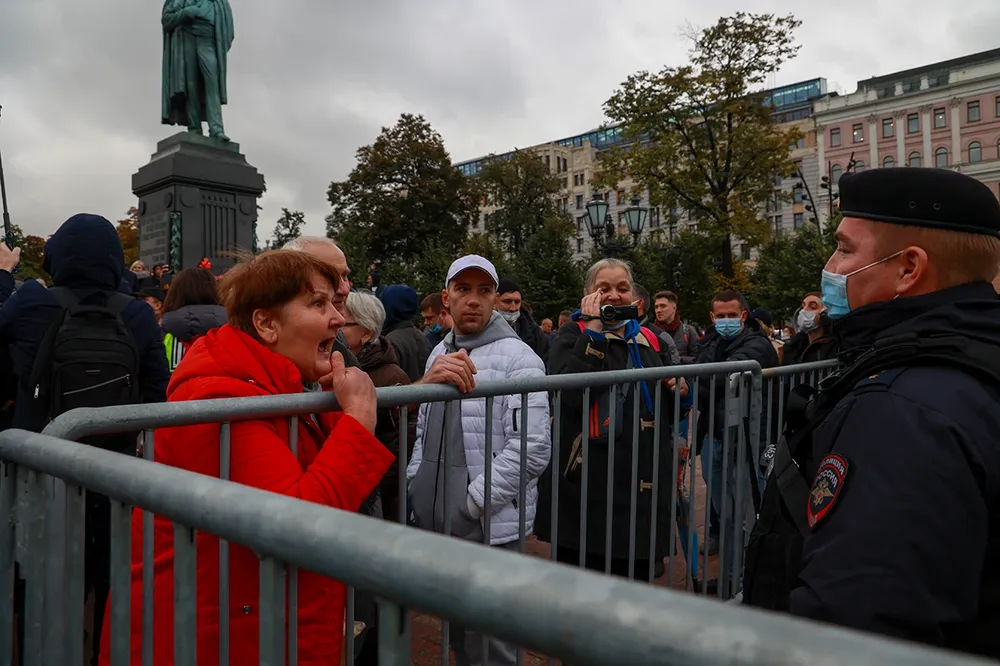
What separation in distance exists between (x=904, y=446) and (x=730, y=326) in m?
4.39

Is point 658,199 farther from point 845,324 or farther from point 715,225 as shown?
point 845,324

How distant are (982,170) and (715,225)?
46118 mm

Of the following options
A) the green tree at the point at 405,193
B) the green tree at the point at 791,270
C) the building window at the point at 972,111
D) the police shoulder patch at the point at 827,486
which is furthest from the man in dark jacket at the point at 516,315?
the building window at the point at 972,111

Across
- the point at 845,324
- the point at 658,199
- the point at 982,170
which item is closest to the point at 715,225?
the point at 658,199

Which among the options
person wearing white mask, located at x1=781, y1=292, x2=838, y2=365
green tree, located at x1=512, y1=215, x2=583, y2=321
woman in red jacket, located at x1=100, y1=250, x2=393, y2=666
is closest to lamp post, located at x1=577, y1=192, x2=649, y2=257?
person wearing white mask, located at x1=781, y1=292, x2=838, y2=365

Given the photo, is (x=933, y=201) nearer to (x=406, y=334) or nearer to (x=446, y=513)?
(x=446, y=513)

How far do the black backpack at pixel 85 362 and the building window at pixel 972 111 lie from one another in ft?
239

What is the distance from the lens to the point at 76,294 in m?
3.47

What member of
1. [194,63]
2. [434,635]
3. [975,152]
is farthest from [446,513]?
[975,152]

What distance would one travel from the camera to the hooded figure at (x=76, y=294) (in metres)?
3.46

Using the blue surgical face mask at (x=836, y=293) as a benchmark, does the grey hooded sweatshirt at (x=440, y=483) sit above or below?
below

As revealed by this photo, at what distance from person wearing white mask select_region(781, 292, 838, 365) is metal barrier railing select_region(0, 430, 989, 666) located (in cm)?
487

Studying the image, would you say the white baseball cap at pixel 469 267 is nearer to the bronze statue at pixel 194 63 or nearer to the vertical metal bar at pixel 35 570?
the vertical metal bar at pixel 35 570

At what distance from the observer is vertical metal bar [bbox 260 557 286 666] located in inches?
35.0
